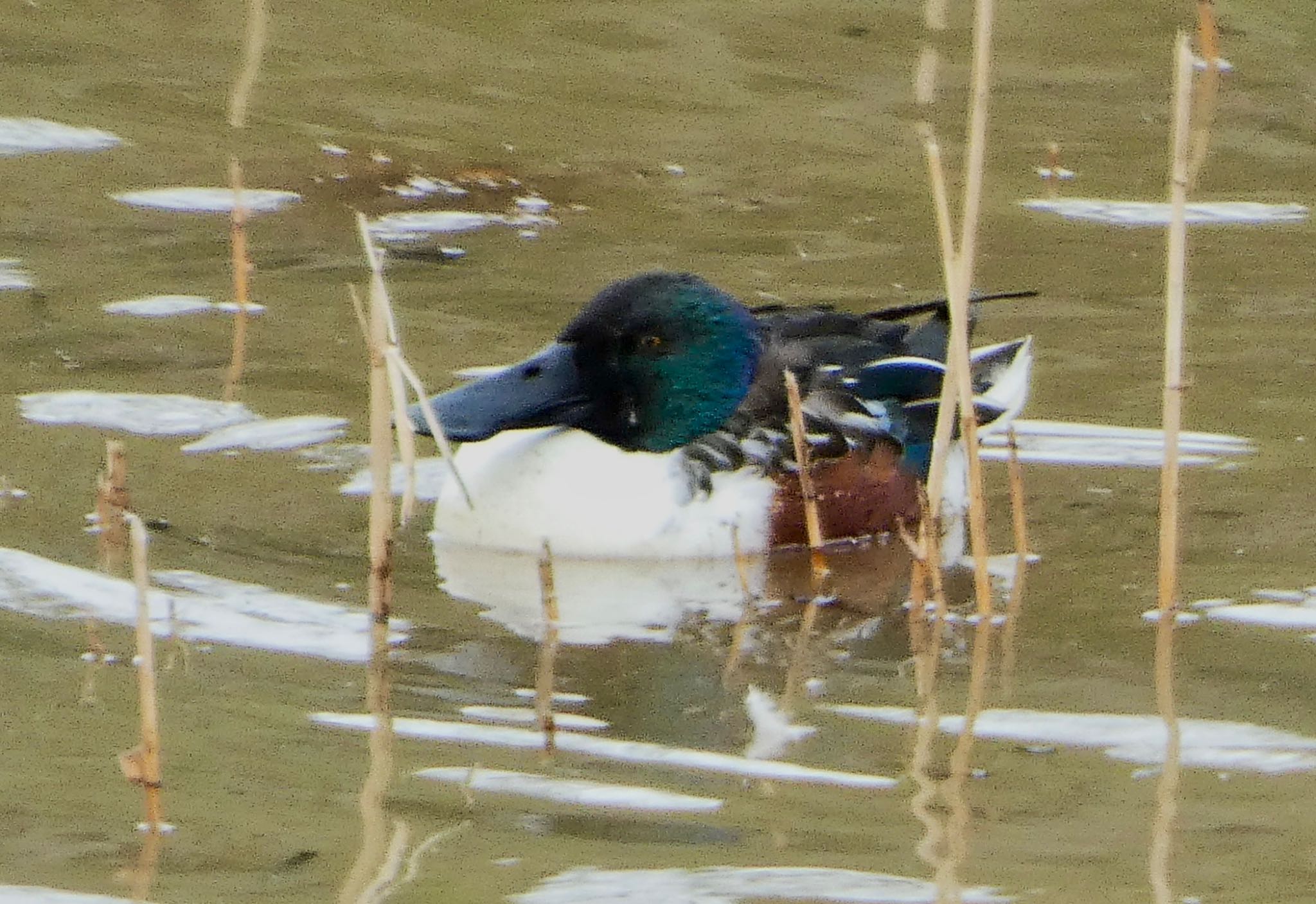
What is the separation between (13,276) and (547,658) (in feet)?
10.9

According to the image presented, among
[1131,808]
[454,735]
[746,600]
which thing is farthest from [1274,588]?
[454,735]

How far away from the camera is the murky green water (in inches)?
154

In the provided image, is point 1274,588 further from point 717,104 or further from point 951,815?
point 717,104

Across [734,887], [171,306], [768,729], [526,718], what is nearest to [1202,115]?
[171,306]

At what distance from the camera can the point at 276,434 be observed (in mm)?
6488

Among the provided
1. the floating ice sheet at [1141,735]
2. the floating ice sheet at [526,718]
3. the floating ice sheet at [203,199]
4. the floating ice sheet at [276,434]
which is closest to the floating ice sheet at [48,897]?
the floating ice sheet at [526,718]

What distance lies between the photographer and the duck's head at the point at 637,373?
591 centimetres

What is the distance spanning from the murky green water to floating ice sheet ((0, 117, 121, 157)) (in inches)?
4.9

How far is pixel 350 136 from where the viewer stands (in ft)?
31.5

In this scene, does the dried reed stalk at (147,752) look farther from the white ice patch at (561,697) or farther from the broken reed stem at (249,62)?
the broken reed stem at (249,62)

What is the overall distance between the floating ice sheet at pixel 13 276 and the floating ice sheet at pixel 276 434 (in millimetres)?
1425

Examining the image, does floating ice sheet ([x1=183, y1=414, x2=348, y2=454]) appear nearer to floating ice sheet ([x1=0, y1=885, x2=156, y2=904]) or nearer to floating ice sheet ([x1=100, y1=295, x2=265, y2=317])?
floating ice sheet ([x1=100, y1=295, x2=265, y2=317])

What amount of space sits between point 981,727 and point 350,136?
18.3 feet

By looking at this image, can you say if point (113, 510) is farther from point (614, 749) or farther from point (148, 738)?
point (148, 738)
